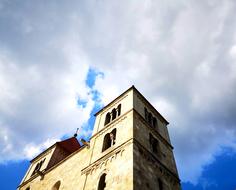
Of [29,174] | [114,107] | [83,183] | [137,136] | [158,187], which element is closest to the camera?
[158,187]

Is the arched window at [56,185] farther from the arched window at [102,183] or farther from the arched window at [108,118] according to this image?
the arched window at [108,118]

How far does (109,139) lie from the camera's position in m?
16.9

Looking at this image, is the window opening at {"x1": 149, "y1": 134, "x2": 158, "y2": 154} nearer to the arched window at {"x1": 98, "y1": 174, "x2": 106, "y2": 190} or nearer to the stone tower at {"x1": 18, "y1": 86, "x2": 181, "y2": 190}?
the stone tower at {"x1": 18, "y1": 86, "x2": 181, "y2": 190}

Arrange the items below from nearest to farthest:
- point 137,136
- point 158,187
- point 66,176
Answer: point 158,187, point 137,136, point 66,176

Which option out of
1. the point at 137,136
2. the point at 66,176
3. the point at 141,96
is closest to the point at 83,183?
the point at 66,176

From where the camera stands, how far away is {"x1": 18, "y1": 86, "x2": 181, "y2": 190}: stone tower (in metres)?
12.1

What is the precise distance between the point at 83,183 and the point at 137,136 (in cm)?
433

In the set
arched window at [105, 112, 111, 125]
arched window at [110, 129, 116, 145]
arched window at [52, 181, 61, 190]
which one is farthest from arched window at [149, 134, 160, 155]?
arched window at [52, 181, 61, 190]

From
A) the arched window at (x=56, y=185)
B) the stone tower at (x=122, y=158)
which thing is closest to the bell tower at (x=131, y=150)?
the stone tower at (x=122, y=158)

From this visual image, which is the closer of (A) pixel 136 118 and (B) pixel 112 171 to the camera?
(B) pixel 112 171

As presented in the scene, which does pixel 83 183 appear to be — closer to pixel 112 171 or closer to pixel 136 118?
pixel 112 171

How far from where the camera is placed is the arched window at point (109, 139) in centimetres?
1607

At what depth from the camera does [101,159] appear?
14.3 metres

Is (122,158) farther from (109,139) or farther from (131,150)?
(109,139)
